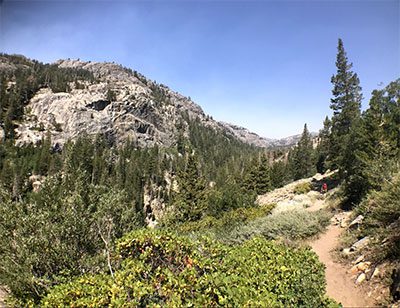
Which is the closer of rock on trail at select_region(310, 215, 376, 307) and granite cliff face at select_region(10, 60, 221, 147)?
rock on trail at select_region(310, 215, 376, 307)

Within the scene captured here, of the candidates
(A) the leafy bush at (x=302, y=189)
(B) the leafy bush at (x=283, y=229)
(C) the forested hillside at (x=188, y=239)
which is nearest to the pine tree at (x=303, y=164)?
(C) the forested hillside at (x=188, y=239)

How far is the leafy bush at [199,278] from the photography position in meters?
4.91

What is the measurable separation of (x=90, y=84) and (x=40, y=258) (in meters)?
162

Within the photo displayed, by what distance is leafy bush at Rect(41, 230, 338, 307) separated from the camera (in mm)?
4906

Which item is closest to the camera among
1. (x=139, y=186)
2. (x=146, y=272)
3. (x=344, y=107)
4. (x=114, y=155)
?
(x=146, y=272)

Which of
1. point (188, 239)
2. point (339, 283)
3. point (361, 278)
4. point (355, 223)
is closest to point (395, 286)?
point (361, 278)

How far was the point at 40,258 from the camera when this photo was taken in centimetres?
825

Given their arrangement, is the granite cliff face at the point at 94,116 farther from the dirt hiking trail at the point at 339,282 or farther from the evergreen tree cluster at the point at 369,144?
the dirt hiking trail at the point at 339,282

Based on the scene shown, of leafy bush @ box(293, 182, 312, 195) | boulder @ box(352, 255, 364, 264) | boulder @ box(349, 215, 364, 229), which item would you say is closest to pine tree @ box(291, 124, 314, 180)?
leafy bush @ box(293, 182, 312, 195)

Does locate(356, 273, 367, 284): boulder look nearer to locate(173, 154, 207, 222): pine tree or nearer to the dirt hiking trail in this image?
the dirt hiking trail

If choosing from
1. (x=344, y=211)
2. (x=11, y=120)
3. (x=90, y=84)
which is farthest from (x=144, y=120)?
(x=344, y=211)

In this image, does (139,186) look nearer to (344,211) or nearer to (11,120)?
(11,120)

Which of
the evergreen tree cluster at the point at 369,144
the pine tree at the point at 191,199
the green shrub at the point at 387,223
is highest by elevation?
the evergreen tree cluster at the point at 369,144

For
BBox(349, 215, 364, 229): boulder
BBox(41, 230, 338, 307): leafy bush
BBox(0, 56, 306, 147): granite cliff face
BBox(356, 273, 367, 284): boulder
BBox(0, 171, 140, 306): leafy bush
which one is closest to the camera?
BBox(41, 230, 338, 307): leafy bush
